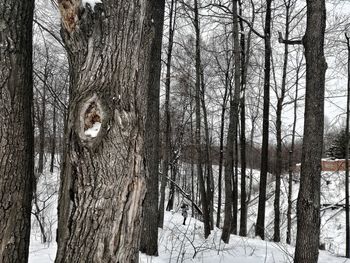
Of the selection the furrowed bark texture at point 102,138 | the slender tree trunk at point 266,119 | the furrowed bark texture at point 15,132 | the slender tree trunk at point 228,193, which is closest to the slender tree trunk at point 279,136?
the slender tree trunk at point 266,119

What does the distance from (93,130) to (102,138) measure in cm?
6

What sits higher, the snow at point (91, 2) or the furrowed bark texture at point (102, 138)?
the snow at point (91, 2)

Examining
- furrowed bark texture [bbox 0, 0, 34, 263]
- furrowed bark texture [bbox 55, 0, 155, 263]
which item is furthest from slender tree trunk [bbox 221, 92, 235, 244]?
furrowed bark texture [bbox 55, 0, 155, 263]

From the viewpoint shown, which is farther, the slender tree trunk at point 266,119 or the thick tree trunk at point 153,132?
the slender tree trunk at point 266,119

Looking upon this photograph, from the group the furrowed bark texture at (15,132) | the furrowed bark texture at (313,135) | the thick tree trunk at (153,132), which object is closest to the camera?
the furrowed bark texture at (15,132)

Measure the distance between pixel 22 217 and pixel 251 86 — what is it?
1612 centimetres

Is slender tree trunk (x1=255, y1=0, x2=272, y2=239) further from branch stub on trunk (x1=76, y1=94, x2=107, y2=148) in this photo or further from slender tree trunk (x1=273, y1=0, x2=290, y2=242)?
branch stub on trunk (x1=76, y1=94, x2=107, y2=148)

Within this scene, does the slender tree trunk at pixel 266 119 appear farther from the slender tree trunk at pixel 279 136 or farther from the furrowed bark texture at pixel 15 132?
the furrowed bark texture at pixel 15 132

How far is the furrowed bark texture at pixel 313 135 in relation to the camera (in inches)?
211

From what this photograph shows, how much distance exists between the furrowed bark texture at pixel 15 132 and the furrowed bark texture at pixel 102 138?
93cm

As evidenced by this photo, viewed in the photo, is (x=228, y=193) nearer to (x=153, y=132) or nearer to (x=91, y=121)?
(x=153, y=132)

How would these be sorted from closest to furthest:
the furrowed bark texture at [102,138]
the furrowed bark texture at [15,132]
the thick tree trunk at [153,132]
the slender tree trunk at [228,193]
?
1. the furrowed bark texture at [102,138]
2. the furrowed bark texture at [15,132]
3. the thick tree trunk at [153,132]
4. the slender tree trunk at [228,193]

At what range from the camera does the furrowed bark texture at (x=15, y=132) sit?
2.86 metres

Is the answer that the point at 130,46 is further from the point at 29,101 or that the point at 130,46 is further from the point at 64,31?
the point at 29,101
